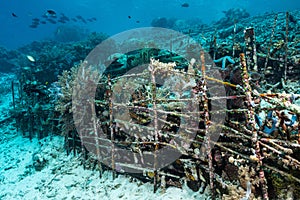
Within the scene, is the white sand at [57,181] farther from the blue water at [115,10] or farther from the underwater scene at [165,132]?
the blue water at [115,10]

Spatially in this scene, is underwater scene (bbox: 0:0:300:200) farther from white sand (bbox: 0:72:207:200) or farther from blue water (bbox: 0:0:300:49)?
blue water (bbox: 0:0:300:49)

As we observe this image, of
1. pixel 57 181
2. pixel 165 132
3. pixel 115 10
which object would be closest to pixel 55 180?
pixel 57 181

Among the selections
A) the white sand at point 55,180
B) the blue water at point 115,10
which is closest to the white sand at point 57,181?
the white sand at point 55,180

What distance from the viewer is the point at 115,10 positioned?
347 ft

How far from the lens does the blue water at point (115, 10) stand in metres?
89.9

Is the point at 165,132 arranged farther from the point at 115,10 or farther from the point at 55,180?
the point at 115,10

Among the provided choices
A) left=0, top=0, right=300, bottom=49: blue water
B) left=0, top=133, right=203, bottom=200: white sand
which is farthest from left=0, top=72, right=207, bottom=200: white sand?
left=0, top=0, right=300, bottom=49: blue water

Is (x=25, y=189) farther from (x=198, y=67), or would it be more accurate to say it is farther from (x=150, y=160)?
(x=198, y=67)

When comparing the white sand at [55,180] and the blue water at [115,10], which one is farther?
the blue water at [115,10]

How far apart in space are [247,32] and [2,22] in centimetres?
13742

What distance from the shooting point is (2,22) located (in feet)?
367

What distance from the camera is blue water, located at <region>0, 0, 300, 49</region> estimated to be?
3541 inches

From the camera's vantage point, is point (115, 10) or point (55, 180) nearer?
point (55, 180)

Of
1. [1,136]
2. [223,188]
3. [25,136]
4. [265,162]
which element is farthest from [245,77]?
[1,136]
